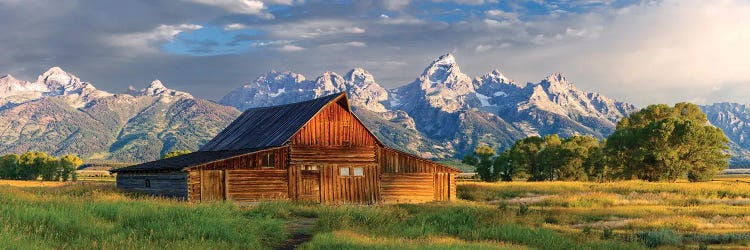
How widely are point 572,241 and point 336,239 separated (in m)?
7.95

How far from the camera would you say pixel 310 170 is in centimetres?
4766

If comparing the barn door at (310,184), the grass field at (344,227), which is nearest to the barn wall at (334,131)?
the barn door at (310,184)

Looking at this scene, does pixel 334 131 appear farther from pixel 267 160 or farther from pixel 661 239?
pixel 661 239

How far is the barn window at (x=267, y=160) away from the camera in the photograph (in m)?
46.3

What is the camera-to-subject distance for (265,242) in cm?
2172

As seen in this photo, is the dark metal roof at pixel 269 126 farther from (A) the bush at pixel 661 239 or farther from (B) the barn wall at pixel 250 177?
(A) the bush at pixel 661 239

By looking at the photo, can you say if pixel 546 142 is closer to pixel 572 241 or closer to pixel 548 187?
pixel 548 187

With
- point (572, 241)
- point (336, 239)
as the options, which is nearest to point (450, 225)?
point (572, 241)

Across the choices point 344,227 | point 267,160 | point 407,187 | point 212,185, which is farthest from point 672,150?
point 344,227

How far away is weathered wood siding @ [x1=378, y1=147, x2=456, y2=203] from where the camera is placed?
5000 centimetres

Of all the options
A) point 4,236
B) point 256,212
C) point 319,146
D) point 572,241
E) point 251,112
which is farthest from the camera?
point 251,112

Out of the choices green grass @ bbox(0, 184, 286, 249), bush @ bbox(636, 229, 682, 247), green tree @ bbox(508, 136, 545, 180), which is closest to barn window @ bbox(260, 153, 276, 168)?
green grass @ bbox(0, 184, 286, 249)

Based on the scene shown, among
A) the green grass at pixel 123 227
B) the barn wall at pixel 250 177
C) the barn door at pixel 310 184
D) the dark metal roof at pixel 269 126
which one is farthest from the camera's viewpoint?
the dark metal roof at pixel 269 126

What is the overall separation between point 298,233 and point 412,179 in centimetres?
2616
